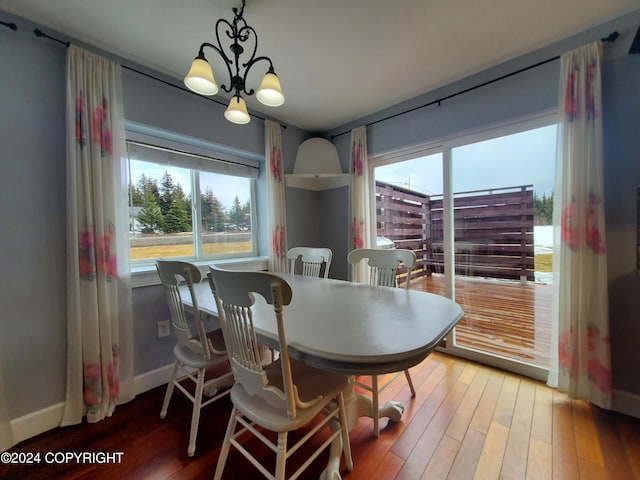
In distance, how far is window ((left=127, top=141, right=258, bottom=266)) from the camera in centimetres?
207

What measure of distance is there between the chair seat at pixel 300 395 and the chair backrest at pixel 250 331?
0.13ft

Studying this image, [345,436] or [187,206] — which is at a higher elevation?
[187,206]

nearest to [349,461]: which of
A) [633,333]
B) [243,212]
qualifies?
[633,333]

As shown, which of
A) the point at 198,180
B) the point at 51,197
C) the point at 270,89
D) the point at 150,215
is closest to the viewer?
the point at 270,89

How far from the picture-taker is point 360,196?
109 inches

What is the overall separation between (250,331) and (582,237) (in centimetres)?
212

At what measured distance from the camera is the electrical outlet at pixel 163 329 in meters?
2.00

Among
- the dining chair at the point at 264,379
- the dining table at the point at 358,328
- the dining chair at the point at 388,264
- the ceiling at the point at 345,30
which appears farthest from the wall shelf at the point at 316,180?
the dining chair at the point at 264,379

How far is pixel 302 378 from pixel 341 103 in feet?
8.14

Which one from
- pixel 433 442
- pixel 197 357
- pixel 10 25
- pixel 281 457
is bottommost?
pixel 433 442

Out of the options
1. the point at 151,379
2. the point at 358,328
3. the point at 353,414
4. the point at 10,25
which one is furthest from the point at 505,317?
the point at 10,25

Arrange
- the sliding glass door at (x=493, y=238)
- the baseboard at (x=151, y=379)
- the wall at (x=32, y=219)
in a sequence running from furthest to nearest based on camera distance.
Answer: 1. the sliding glass door at (x=493, y=238)
2. the baseboard at (x=151, y=379)
3. the wall at (x=32, y=219)

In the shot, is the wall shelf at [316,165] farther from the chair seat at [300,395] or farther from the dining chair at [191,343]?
the chair seat at [300,395]

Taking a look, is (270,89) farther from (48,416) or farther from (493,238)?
(48,416)
